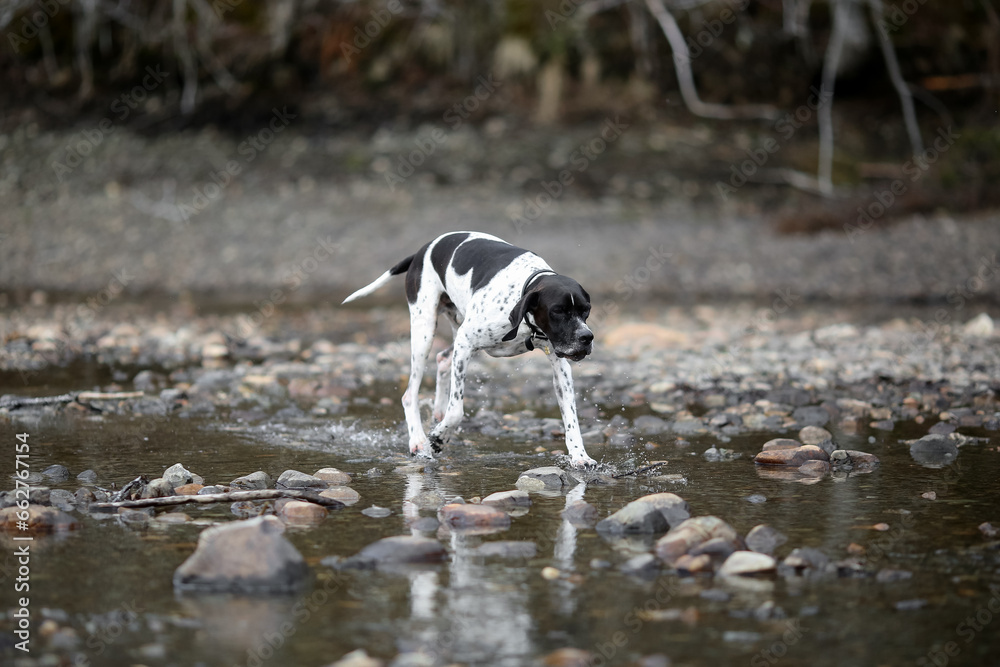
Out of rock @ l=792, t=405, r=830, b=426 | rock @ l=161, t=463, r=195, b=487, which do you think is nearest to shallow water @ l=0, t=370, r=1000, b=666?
rock @ l=161, t=463, r=195, b=487

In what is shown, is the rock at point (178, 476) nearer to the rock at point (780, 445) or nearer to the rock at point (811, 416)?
the rock at point (780, 445)

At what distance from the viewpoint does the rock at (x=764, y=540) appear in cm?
427

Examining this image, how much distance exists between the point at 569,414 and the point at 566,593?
2333 mm

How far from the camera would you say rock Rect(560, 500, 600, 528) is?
477cm

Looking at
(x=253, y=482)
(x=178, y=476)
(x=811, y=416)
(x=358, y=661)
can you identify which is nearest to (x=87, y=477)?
(x=178, y=476)

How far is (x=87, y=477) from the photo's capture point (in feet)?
18.2

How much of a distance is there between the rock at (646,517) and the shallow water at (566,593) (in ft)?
0.49

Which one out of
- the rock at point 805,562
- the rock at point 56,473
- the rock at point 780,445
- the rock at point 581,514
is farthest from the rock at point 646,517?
the rock at point 56,473

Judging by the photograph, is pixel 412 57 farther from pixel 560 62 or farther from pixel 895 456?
pixel 895 456

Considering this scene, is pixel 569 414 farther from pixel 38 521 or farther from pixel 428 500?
pixel 38 521

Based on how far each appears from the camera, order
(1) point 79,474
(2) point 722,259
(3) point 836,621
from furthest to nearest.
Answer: (2) point 722,259, (1) point 79,474, (3) point 836,621

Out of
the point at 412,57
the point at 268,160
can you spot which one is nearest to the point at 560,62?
the point at 412,57

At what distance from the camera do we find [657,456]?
6.33 meters

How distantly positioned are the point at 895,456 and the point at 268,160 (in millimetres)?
16429
